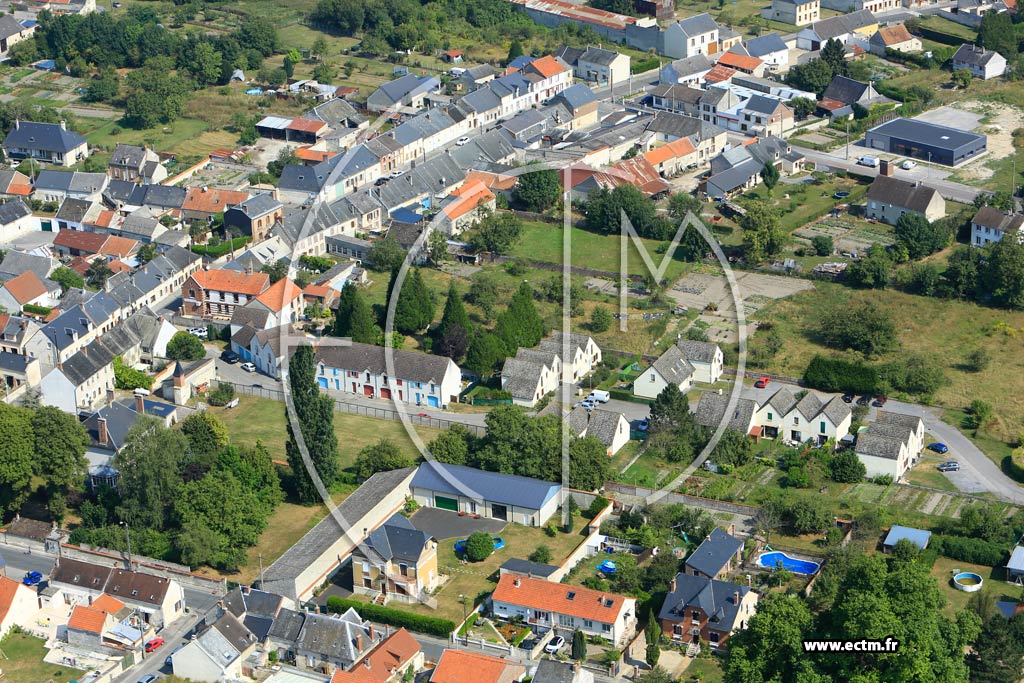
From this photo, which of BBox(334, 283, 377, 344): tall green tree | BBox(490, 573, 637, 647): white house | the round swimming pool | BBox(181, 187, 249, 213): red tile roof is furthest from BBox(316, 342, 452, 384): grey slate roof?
the round swimming pool

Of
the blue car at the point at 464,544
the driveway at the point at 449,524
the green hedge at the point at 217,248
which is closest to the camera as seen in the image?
the blue car at the point at 464,544

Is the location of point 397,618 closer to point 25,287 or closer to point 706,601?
point 706,601

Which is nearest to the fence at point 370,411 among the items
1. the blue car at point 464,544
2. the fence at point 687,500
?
the fence at point 687,500

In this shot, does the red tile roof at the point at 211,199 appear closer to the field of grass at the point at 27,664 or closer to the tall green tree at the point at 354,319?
the tall green tree at the point at 354,319

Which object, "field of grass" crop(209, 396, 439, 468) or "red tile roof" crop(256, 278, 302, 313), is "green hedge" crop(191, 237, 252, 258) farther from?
"field of grass" crop(209, 396, 439, 468)

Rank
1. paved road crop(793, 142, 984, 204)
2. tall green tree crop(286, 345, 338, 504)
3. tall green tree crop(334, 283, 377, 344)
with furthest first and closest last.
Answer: paved road crop(793, 142, 984, 204) < tall green tree crop(334, 283, 377, 344) < tall green tree crop(286, 345, 338, 504)
